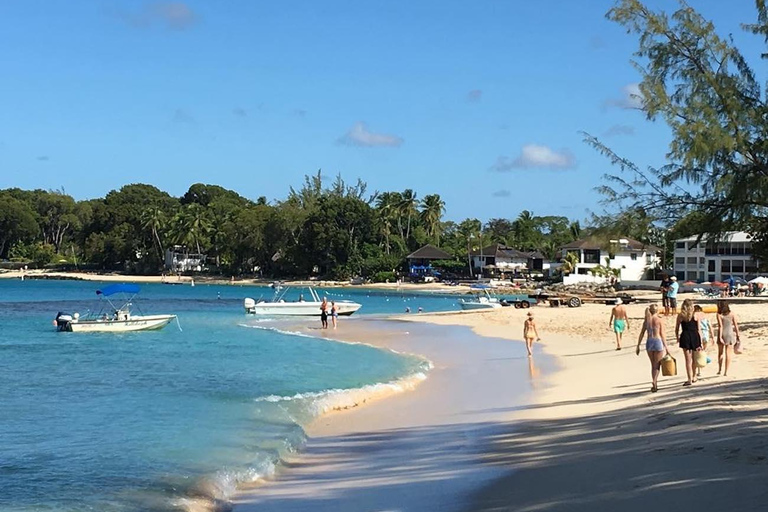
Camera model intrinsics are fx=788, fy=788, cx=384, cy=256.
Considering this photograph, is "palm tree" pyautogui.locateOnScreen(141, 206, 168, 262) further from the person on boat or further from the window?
the person on boat

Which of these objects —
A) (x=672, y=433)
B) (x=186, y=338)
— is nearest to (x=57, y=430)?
(x=672, y=433)

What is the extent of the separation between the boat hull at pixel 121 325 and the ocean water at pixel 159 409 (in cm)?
218

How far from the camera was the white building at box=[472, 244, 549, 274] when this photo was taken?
114625 millimetres

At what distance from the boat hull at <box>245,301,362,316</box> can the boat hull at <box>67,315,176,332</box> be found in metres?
13.4

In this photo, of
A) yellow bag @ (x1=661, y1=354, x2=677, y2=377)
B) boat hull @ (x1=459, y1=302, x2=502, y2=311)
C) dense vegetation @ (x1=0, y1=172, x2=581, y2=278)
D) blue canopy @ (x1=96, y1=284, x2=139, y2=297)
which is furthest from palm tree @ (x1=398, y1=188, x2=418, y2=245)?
yellow bag @ (x1=661, y1=354, x2=677, y2=377)

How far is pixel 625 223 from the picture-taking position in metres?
15.5

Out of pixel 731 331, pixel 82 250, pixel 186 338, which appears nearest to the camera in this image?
pixel 731 331

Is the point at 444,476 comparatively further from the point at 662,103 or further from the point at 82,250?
the point at 82,250

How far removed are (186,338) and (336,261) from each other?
77.6 meters

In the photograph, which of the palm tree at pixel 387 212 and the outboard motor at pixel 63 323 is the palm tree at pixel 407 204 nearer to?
the palm tree at pixel 387 212

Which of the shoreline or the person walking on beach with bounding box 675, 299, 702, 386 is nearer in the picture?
the shoreline

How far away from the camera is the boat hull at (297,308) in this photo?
50031 mm

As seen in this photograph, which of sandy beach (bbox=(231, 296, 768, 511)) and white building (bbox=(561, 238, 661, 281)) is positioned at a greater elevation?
white building (bbox=(561, 238, 661, 281))

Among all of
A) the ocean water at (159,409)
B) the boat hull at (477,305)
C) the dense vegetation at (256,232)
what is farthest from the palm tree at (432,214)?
the ocean water at (159,409)
